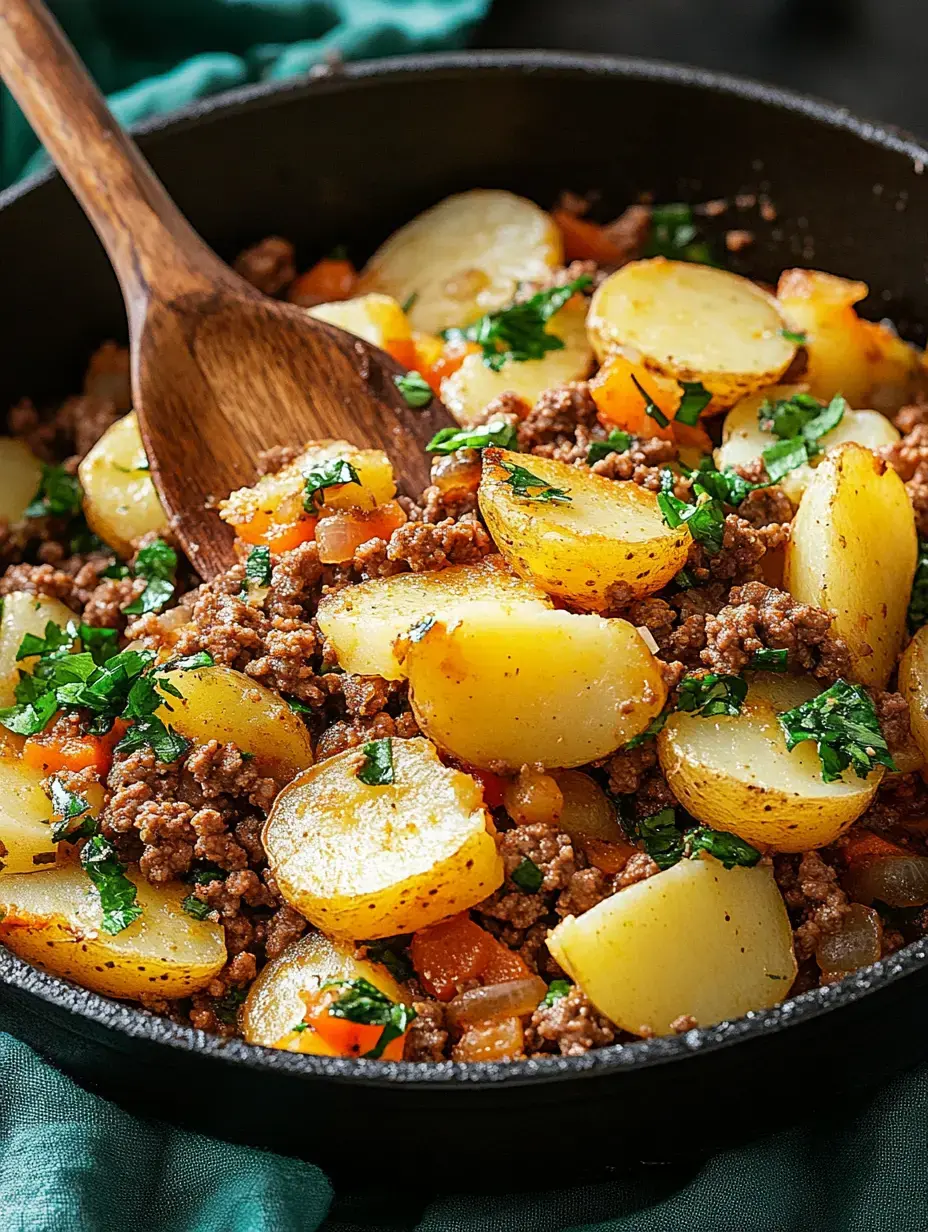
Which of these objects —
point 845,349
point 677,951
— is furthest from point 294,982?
point 845,349

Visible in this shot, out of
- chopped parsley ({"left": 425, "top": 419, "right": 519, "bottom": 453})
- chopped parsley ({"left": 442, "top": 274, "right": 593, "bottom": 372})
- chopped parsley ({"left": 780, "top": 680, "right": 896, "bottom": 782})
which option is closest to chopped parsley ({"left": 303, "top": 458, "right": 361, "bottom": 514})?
chopped parsley ({"left": 425, "top": 419, "right": 519, "bottom": 453})

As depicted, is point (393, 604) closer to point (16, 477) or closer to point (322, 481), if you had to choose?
point (322, 481)

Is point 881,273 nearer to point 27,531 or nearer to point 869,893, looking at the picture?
point 869,893

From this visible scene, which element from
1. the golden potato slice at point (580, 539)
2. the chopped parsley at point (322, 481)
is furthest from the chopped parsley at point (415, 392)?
the golden potato slice at point (580, 539)

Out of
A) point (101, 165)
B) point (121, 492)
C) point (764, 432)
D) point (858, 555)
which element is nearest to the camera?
point (858, 555)

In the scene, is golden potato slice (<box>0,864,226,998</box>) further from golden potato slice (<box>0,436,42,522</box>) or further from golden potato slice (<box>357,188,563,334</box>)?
golden potato slice (<box>357,188,563,334</box>)

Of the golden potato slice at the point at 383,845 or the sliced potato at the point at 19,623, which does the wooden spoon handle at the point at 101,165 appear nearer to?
the sliced potato at the point at 19,623

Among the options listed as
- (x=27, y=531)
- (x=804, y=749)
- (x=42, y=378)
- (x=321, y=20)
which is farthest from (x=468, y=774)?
(x=321, y=20)
